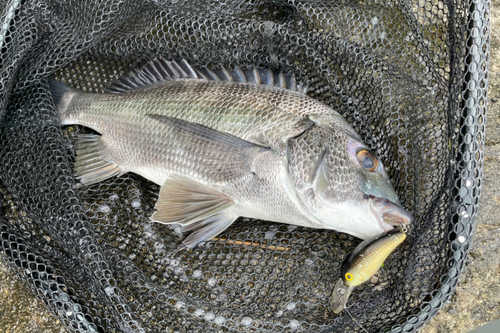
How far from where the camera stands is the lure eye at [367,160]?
6.61 feet

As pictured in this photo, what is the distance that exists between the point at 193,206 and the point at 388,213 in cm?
107

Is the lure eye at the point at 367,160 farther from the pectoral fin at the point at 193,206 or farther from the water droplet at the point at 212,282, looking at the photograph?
the water droplet at the point at 212,282

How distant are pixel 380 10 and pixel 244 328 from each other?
2.08 metres

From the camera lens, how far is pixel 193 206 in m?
2.31

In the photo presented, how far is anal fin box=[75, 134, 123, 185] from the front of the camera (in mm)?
2518

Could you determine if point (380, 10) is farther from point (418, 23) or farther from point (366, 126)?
point (366, 126)

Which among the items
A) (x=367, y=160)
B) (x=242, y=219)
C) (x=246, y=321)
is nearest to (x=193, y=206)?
(x=242, y=219)

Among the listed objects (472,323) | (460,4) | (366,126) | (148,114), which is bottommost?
(472,323)

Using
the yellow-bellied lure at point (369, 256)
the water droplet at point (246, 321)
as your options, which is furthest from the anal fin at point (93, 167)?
the yellow-bellied lure at point (369, 256)

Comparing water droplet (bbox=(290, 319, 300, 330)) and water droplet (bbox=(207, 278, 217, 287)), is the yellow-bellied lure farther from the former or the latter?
water droplet (bbox=(207, 278, 217, 287))

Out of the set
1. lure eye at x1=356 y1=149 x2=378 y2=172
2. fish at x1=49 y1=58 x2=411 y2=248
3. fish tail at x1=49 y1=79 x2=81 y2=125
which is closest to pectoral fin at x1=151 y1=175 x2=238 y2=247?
fish at x1=49 y1=58 x2=411 y2=248

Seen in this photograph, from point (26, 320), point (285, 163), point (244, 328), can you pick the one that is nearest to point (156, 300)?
point (244, 328)

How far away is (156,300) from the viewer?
2211mm

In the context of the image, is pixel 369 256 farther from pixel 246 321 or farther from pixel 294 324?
pixel 246 321
